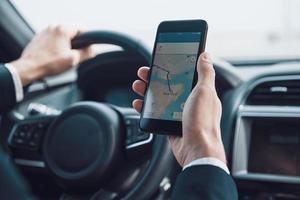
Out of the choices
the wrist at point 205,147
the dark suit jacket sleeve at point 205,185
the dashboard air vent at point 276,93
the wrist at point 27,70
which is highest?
the wrist at point 27,70

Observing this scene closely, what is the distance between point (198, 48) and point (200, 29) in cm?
5

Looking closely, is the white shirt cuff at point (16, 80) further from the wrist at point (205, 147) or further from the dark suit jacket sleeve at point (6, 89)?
the wrist at point (205, 147)

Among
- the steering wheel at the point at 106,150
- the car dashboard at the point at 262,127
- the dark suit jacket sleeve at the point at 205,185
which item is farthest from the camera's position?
the car dashboard at the point at 262,127

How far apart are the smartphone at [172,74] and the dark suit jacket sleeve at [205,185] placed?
6.7 inches

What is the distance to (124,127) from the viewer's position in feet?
4.76

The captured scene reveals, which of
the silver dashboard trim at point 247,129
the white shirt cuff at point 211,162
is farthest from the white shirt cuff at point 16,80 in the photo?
the white shirt cuff at point 211,162

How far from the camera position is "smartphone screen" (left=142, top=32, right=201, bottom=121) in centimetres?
119

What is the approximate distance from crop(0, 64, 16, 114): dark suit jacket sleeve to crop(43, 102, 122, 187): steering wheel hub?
5.1 inches

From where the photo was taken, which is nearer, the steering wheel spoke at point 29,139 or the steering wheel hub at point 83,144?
the steering wheel hub at point 83,144

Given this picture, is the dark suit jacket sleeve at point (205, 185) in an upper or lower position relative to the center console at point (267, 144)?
upper

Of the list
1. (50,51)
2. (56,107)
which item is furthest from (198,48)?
(56,107)

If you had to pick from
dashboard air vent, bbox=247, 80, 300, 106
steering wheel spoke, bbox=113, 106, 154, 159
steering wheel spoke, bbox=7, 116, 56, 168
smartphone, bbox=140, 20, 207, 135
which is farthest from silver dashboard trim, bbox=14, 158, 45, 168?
dashboard air vent, bbox=247, 80, 300, 106

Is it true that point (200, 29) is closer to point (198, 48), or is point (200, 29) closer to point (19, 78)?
point (198, 48)

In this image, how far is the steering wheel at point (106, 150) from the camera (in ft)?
4.39
